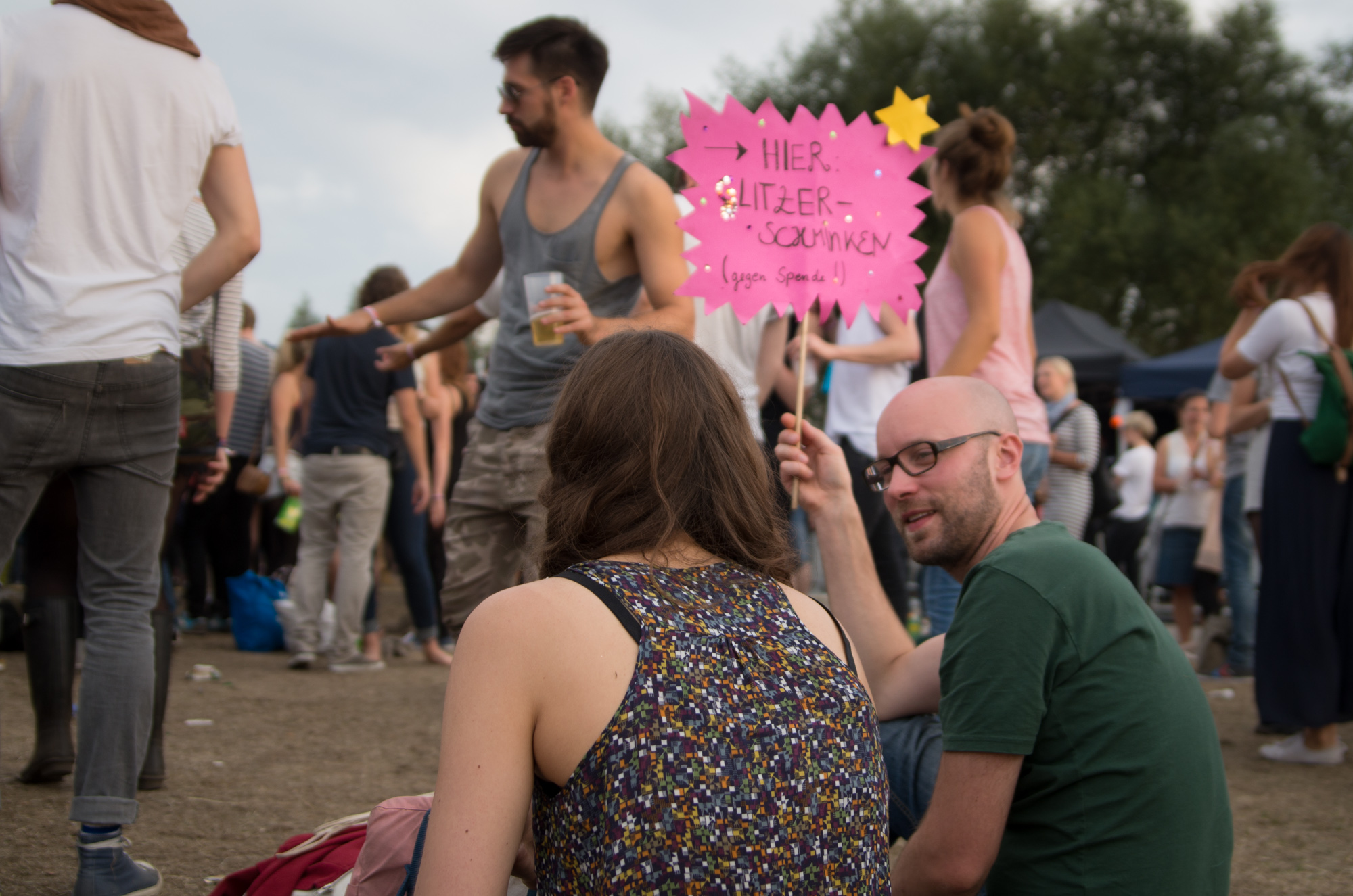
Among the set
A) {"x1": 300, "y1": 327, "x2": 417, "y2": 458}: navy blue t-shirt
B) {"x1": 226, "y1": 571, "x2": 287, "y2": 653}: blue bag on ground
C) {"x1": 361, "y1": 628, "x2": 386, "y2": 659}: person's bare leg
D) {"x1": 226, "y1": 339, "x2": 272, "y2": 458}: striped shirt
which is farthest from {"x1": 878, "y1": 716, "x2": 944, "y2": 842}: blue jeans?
{"x1": 226, "y1": 339, "x2": 272, "y2": 458}: striped shirt

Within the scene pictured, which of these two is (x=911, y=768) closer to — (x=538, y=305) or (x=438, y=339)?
(x=538, y=305)

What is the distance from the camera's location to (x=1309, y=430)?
4.23 metres

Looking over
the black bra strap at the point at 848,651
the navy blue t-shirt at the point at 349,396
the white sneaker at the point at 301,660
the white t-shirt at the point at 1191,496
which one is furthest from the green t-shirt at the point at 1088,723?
the white t-shirt at the point at 1191,496

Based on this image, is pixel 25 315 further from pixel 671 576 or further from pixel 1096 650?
pixel 1096 650

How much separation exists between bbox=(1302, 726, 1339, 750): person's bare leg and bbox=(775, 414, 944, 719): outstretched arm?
2.61m

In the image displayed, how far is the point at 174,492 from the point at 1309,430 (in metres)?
3.79

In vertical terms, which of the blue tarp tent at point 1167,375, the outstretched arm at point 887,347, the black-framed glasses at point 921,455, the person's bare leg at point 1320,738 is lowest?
the person's bare leg at point 1320,738

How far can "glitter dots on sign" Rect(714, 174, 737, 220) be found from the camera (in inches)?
111

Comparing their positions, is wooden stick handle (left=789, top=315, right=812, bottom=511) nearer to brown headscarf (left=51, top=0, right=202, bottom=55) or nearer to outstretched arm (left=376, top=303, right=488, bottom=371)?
outstretched arm (left=376, top=303, right=488, bottom=371)

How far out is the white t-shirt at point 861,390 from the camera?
4.65 m

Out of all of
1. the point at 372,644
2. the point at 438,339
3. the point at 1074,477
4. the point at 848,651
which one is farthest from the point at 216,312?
→ the point at 1074,477

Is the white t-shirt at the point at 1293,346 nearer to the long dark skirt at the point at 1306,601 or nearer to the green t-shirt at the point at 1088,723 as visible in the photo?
the long dark skirt at the point at 1306,601

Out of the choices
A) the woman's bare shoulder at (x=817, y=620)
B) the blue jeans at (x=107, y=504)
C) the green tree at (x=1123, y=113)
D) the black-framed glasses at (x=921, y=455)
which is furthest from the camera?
the green tree at (x=1123, y=113)

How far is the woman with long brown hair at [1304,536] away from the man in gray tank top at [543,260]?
2.54 m
